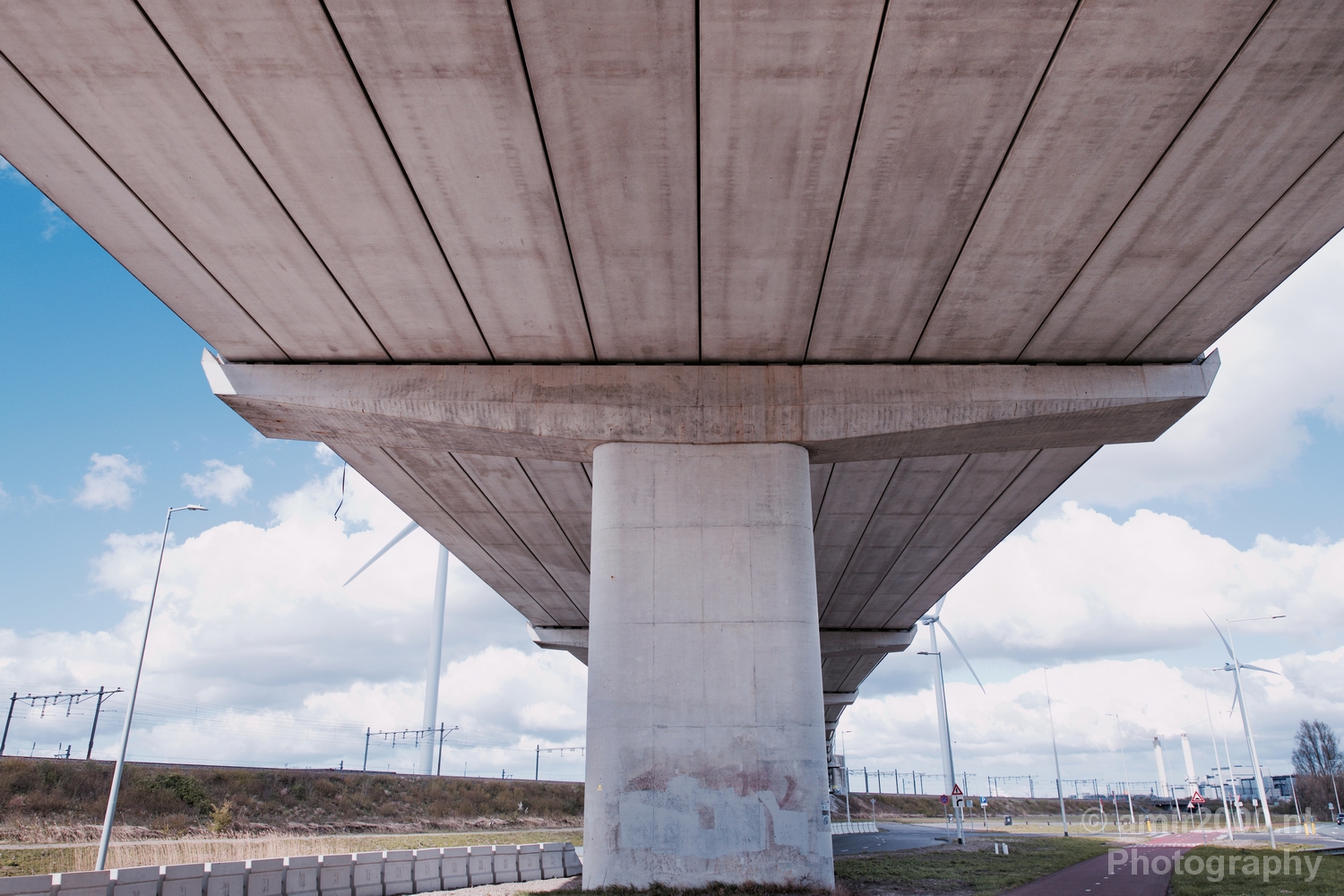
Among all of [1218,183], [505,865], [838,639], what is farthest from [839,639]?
[1218,183]

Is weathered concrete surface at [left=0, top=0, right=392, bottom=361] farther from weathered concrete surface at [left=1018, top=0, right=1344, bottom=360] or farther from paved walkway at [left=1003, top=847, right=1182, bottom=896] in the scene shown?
paved walkway at [left=1003, top=847, right=1182, bottom=896]

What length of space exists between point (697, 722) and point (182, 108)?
10.7 metres

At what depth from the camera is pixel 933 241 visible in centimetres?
1236

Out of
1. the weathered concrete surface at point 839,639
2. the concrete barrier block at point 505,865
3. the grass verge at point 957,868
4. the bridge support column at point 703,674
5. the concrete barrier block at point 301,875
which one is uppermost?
the weathered concrete surface at point 839,639

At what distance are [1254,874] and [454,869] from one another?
1828 cm

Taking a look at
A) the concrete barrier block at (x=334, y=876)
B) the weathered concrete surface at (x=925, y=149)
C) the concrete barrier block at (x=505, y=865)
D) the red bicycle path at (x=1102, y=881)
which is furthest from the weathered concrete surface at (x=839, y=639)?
the weathered concrete surface at (x=925, y=149)

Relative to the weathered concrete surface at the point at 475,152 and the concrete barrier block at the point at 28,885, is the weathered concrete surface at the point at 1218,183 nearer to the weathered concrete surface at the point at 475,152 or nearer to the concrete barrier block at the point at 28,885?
the weathered concrete surface at the point at 475,152

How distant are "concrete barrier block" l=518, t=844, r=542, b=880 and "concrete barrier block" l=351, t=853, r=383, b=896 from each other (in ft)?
16.3

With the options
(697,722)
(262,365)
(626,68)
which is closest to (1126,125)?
(626,68)

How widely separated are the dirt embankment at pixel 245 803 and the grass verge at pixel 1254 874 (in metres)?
35.1

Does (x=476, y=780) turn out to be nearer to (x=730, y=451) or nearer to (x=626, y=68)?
(x=730, y=451)

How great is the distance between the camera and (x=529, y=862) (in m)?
21.2

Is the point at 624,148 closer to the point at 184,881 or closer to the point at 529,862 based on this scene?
the point at 184,881

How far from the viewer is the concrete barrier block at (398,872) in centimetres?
1634
